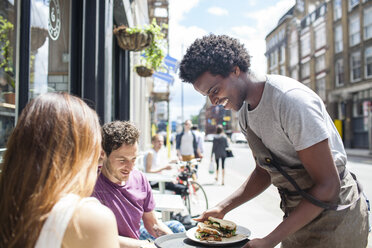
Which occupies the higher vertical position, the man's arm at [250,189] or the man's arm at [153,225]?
the man's arm at [250,189]

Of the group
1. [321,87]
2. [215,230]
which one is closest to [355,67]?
[321,87]

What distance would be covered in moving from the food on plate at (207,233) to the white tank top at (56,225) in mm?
Answer: 898

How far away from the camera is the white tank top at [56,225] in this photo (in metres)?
1.03

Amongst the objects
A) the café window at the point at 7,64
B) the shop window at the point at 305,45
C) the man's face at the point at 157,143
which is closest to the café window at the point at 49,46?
the café window at the point at 7,64

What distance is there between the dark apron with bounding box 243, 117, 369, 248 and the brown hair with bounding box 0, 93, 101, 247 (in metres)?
0.95

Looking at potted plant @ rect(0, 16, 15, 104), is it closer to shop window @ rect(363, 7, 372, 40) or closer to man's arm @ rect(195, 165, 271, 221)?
man's arm @ rect(195, 165, 271, 221)

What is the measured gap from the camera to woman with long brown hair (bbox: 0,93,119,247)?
1042mm

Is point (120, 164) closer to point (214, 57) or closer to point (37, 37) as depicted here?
point (214, 57)

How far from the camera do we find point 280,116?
1.60 meters

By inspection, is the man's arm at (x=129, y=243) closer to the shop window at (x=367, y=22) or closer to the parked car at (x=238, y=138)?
the shop window at (x=367, y=22)

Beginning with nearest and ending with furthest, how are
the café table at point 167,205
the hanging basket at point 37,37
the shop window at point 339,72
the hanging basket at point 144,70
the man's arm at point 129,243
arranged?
the man's arm at point 129,243, the hanging basket at point 37,37, the café table at point 167,205, the hanging basket at point 144,70, the shop window at point 339,72

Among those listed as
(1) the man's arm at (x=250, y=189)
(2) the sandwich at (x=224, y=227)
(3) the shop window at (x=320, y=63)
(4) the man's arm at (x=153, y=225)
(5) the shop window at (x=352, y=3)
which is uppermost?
(5) the shop window at (x=352, y=3)

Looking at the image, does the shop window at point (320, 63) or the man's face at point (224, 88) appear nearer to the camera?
the man's face at point (224, 88)

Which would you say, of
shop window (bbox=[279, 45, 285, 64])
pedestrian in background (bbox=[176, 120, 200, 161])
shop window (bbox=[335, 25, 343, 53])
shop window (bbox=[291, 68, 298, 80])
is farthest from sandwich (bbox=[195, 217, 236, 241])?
shop window (bbox=[279, 45, 285, 64])
